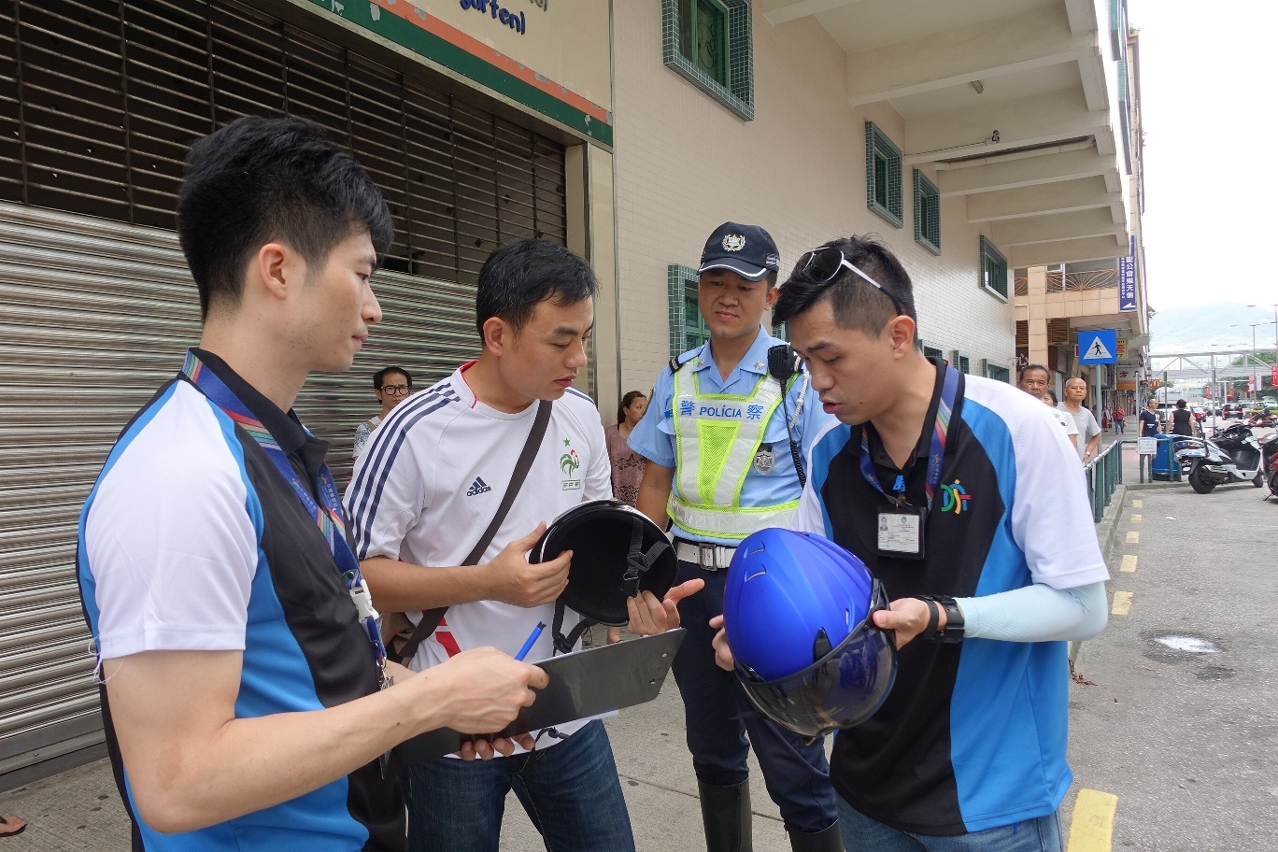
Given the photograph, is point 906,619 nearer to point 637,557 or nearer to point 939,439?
point 939,439

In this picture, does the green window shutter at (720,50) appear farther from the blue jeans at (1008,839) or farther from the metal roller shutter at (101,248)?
the blue jeans at (1008,839)

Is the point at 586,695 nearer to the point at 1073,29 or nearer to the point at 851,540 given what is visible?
the point at 851,540

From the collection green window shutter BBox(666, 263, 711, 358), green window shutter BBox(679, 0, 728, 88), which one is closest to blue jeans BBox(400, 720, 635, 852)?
green window shutter BBox(666, 263, 711, 358)

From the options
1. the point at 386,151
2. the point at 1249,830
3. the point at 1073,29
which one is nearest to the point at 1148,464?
the point at 1073,29

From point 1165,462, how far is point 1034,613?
65.0 ft

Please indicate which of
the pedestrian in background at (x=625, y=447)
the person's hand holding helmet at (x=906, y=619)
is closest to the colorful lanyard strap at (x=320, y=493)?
the person's hand holding helmet at (x=906, y=619)

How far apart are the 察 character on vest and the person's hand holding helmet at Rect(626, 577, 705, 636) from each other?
34.3 inches

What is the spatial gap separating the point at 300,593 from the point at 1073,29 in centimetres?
1090

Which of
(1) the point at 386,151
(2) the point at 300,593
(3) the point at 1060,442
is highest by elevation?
(1) the point at 386,151

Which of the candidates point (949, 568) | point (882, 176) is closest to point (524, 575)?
point (949, 568)

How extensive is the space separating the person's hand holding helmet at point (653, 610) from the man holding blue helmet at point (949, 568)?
25 centimetres

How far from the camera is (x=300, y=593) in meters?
1.16

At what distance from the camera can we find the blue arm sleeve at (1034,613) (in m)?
1.50

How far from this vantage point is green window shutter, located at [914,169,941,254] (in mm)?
14016
